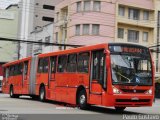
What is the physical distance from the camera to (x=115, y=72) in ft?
59.2

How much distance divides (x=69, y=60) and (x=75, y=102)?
2409 mm

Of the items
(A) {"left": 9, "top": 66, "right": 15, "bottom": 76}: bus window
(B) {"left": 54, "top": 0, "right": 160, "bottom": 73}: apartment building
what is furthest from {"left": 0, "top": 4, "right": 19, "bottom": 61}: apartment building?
(A) {"left": 9, "top": 66, "right": 15, "bottom": 76}: bus window

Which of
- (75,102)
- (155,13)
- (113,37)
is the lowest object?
(75,102)

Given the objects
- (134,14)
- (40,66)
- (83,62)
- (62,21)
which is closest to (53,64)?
(40,66)

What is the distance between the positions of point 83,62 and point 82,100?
185 centimetres

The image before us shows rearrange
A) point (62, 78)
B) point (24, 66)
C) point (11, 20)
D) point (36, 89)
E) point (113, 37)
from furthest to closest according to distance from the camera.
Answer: point (11, 20), point (113, 37), point (24, 66), point (36, 89), point (62, 78)

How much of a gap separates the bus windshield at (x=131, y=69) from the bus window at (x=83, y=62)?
2.15 metres

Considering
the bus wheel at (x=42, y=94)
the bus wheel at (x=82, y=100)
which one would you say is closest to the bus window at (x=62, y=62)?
the bus wheel at (x=82, y=100)

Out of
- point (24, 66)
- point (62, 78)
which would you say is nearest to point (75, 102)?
→ point (62, 78)

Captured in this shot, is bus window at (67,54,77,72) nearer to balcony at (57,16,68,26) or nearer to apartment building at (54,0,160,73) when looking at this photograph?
apartment building at (54,0,160,73)

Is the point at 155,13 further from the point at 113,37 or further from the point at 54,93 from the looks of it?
the point at 54,93

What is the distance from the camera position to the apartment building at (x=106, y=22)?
52.9m

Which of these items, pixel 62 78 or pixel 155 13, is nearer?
pixel 62 78

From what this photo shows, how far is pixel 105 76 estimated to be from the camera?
18172mm
